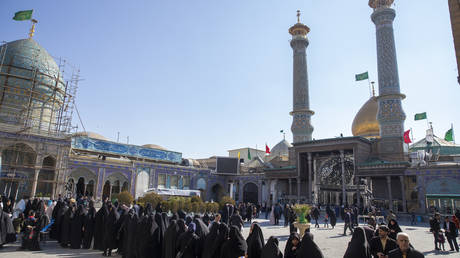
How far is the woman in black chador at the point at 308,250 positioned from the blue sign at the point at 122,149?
24.5 meters

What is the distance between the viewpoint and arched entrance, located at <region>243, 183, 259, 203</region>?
31181 millimetres

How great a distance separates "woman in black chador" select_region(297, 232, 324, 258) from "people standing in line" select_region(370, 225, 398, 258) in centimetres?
122

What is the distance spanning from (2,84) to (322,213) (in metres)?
25.4

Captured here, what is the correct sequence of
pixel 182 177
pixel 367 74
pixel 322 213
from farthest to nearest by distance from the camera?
pixel 182 177
pixel 367 74
pixel 322 213

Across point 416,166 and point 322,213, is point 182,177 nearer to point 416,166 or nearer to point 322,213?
point 322,213

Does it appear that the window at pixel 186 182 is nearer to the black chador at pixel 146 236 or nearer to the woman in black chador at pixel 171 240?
the black chador at pixel 146 236

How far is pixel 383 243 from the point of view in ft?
14.7

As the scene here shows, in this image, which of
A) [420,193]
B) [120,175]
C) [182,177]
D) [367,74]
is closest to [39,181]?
[120,175]

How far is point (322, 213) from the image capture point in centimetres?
2252

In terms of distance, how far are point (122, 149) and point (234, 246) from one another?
2532 cm

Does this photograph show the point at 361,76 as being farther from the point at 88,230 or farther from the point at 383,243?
the point at 88,230

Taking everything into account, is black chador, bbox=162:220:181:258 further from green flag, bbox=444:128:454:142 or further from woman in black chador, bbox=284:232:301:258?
green flag, bbox=444:128:454:142

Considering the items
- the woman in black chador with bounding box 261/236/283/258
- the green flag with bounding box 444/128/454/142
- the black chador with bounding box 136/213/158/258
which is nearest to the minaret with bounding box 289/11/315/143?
the green flag with bounding box 444/128/454/142

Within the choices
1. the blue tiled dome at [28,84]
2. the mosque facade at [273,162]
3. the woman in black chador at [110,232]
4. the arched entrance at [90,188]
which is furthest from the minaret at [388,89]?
the blue tiled dome at [28,84]
